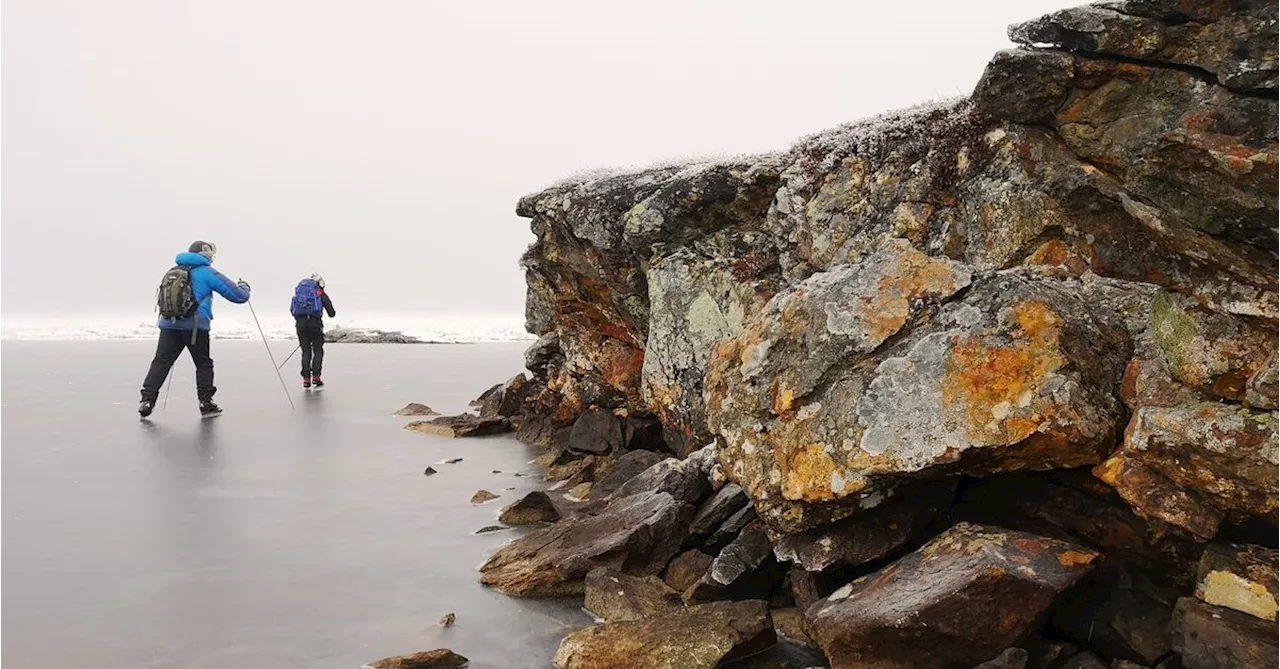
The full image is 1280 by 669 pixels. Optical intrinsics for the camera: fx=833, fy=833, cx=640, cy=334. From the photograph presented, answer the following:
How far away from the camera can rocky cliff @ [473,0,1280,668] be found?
5.49 m

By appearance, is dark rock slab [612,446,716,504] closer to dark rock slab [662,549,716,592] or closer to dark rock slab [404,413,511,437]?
dark rock slab [662,549,716,592]

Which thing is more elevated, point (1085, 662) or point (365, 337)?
point (365, 337)

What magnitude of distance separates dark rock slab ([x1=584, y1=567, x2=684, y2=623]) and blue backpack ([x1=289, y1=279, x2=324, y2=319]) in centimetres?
2075

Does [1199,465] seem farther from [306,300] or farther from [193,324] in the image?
[306,300]

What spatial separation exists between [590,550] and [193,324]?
14.4 meters

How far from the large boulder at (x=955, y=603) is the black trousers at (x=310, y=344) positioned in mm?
23484

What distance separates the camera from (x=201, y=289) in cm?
1883

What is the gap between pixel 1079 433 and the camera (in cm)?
602

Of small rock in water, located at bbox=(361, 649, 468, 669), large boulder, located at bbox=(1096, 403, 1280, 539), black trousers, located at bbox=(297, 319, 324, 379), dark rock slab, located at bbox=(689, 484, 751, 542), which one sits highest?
black trousers, located at bbox=(297, 319, 324, 379)

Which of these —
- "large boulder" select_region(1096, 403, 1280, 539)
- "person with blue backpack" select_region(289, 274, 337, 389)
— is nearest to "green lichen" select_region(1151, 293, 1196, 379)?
"large boulder" select_region(1096, 403, 1280, 539)

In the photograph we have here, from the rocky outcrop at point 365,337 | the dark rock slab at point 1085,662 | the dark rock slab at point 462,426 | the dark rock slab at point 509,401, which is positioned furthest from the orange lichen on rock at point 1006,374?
the rocky outcrop at point 365,337

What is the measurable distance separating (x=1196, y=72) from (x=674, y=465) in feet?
21.6

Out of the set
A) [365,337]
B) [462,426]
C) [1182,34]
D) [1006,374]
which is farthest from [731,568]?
[365,337]

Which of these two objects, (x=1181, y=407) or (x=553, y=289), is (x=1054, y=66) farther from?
(x=553, y=289)
